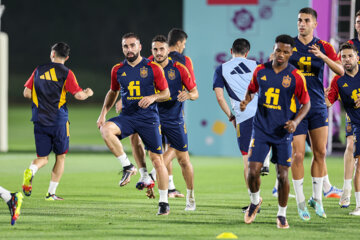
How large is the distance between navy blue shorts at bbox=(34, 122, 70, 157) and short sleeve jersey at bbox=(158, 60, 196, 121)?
4.98 ft

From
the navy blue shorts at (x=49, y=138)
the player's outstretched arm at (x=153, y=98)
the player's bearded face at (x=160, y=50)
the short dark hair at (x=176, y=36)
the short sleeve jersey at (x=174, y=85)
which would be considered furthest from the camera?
the short dark hair at (x=176, y=36)

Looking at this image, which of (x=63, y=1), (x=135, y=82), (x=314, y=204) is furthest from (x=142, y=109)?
(x=63, y=1)

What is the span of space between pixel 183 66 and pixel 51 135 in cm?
205

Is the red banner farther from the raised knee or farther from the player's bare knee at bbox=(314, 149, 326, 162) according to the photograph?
the raised knee

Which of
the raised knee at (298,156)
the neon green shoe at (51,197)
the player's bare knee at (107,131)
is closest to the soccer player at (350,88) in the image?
the raised knee at (298,156)

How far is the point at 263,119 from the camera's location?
23.9ft

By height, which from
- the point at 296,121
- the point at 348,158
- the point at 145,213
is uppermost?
the point at 296,121

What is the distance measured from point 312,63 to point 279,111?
1251mm

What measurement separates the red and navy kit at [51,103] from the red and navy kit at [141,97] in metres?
1.37

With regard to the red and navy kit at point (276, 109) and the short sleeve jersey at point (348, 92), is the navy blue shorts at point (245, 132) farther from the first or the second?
the red and navy kit at point (276, 109)

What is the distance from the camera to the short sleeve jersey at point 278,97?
722 centimetres

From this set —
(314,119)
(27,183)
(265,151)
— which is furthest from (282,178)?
(27,183)

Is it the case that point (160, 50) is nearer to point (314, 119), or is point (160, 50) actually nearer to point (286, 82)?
point (314, 119)

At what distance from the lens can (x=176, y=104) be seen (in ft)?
29.8
